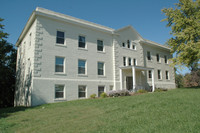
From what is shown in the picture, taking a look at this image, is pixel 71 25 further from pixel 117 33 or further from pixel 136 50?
pixel 136 50

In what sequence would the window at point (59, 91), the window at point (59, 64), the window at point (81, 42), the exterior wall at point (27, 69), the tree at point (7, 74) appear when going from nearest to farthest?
the exterior wall at point (27, 69) < the window at point (59, 91) < the window at point (59, 64) < the window at point (81, 42) < the tree at point (7, 74)

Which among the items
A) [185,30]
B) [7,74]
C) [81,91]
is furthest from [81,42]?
[7,74]

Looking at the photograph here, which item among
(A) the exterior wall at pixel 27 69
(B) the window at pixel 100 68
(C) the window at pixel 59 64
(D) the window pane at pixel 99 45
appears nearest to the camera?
(A) the exterior wall at pixel 27 69

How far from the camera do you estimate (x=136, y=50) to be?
82.5ft

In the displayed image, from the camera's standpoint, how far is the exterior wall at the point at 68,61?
16.1 m

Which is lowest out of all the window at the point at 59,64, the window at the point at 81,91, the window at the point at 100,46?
the window at the point at 81,91

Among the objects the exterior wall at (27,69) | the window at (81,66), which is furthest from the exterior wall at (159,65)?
the exterior wall at (27,69)

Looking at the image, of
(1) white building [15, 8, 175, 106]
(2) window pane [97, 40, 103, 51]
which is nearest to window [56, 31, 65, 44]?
(1) white building [15, 8, 175, 106]

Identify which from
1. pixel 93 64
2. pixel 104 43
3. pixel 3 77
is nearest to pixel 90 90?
pixel 93 64

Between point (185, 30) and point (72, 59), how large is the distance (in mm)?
12414

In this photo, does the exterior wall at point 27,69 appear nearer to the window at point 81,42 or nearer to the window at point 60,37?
the window at point 60,37

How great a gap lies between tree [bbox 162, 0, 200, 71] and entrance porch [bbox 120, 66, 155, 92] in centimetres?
470

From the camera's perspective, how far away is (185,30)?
17.7m

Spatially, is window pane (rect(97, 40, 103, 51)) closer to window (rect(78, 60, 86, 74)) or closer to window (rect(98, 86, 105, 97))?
window (rect(78, 60, 86, 74))
